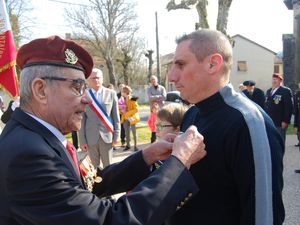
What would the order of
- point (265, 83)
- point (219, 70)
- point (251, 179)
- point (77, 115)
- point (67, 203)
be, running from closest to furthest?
point (67, 203) → point (251, 179) → point (77, 115) → point (219, 70) → point (265, 83)

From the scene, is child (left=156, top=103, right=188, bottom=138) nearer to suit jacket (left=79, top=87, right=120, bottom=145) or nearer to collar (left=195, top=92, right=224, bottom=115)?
collar (left=195, top=92, right=224, bottom=115)

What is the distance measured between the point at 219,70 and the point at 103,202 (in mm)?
920

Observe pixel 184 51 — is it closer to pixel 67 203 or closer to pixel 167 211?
pixel 167 211

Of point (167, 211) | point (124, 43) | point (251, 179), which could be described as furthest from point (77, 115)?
point (124, 43)

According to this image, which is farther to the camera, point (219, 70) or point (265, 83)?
point (265, 83)

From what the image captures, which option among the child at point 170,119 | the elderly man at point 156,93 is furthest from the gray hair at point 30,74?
the elderly man at point 156,93

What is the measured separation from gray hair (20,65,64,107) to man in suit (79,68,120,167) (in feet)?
12.1

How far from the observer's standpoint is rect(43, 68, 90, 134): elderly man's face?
1513mm

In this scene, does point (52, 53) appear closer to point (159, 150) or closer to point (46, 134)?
point (46, 134)

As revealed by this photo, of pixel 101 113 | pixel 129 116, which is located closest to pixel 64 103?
pixel 101 113

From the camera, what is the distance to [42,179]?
1252 mm

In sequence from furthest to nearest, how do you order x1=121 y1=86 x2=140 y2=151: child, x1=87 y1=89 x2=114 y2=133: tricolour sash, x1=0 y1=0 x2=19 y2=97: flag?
x1=121 y1=86 x2=140 y2=151: child < x1=87 y1=89 x2=114 y2=133: tricolour sash < x1=0 y1=0 x2=19 y2=97: flag

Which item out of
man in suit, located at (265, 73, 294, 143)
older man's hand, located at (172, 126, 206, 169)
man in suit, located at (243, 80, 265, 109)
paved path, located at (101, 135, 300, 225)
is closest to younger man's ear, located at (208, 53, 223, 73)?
older man's hand, located at (172, 126, 206, 169)

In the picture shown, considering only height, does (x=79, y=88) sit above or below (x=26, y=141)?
above
